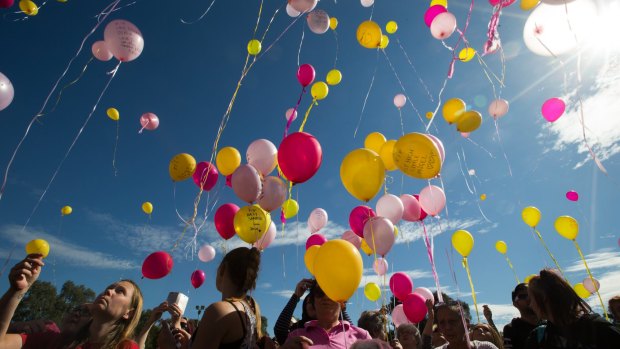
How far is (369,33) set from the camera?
4.29 m

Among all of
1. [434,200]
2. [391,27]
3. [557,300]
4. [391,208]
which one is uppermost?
[391,27]

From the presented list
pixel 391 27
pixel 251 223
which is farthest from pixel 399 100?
pixel 251 223

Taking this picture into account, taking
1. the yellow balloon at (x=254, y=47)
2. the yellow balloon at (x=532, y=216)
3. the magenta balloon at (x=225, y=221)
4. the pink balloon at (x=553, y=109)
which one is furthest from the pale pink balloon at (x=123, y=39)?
the yellow balloon at (x=532, y=216)

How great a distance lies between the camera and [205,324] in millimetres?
1600

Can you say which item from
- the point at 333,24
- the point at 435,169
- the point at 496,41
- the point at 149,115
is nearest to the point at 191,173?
the point at 149,115

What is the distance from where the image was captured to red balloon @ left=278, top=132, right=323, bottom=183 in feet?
10.2

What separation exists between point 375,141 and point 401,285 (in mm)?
1964

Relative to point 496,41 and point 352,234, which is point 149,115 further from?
point 496,41

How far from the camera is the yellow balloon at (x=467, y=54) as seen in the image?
4230 millimetres

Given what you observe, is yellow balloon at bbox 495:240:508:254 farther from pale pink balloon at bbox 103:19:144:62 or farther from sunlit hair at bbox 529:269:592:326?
pale pink balloon at bbox 103:19:144:62

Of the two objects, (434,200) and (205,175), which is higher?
(205,175)

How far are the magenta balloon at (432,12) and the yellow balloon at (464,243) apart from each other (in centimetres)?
276

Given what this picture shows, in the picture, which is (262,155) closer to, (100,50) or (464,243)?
(100,50)

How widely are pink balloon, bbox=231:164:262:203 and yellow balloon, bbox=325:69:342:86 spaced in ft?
6.50
